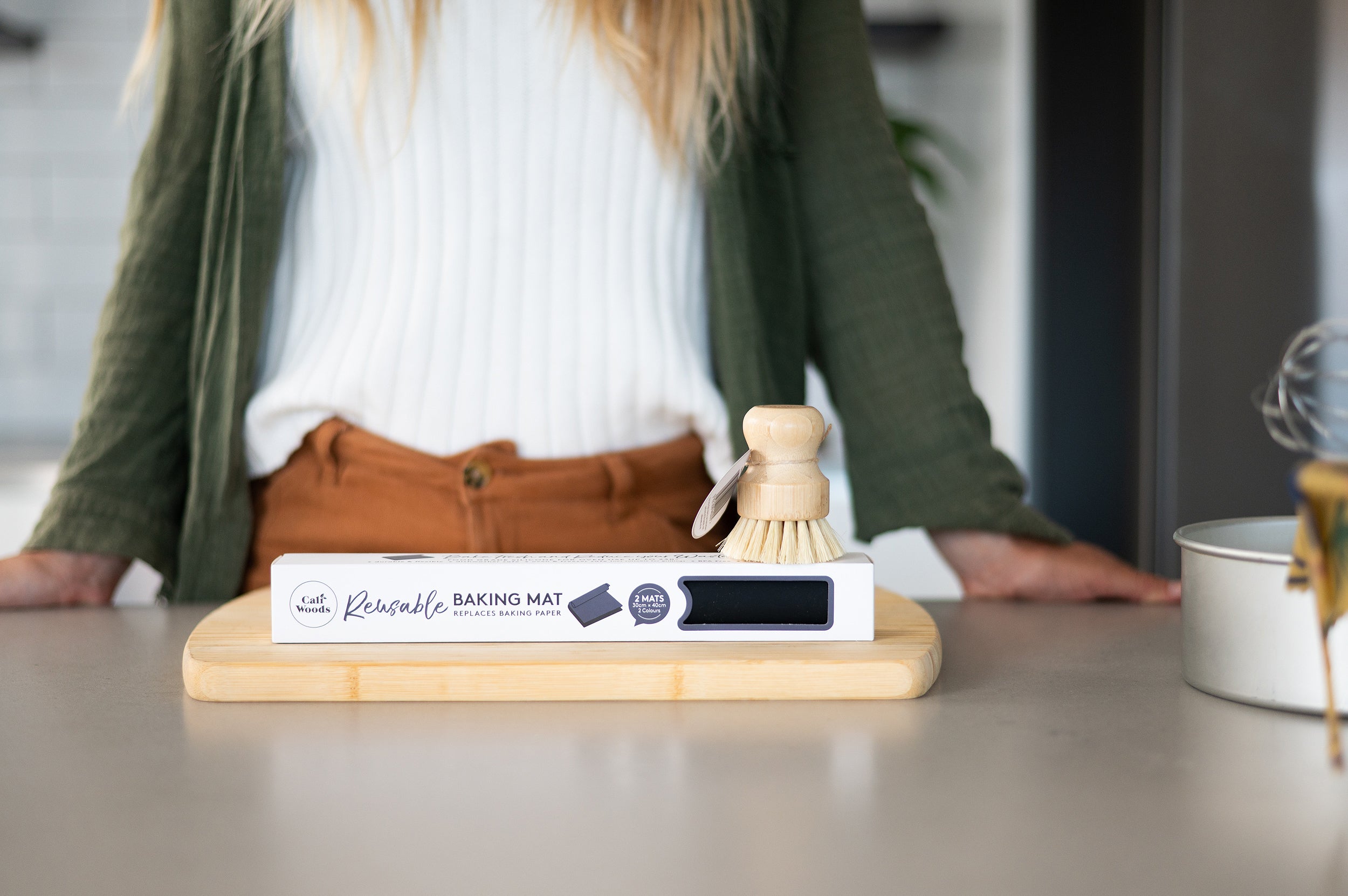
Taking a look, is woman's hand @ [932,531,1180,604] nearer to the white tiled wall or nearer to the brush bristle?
the brush bristle

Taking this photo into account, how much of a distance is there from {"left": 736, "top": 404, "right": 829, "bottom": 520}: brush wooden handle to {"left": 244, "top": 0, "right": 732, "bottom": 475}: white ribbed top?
0.27 m

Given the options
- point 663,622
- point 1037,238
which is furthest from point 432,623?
point 1037,238

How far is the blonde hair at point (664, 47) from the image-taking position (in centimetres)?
77

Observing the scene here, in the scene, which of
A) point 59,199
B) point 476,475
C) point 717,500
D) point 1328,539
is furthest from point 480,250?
point 59,199

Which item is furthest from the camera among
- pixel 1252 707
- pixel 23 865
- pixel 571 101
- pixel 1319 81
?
pixel 1319 81

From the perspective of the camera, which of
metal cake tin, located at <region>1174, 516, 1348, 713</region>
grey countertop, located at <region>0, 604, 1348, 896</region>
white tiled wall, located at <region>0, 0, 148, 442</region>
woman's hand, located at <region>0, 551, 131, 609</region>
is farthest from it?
white tiled wall, located at <region>0, 0, 148, 442</region>

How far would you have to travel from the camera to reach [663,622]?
1.75 feet

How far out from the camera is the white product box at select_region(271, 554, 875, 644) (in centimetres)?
53

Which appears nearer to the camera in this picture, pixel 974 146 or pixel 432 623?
pixel 432 623

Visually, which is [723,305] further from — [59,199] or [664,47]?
[59,199]

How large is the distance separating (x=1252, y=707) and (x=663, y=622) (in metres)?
0.26

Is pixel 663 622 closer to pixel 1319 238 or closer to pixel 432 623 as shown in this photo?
pixel 432 623

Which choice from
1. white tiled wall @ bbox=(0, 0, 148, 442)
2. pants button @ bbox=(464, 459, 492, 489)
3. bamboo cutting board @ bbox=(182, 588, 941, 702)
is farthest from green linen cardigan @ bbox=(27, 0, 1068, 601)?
white tiled wall @ bbox=(0, 0, 148, 442)

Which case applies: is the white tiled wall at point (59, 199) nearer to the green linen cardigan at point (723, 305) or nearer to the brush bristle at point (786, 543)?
the green linen cardigan at point (723, 305)
